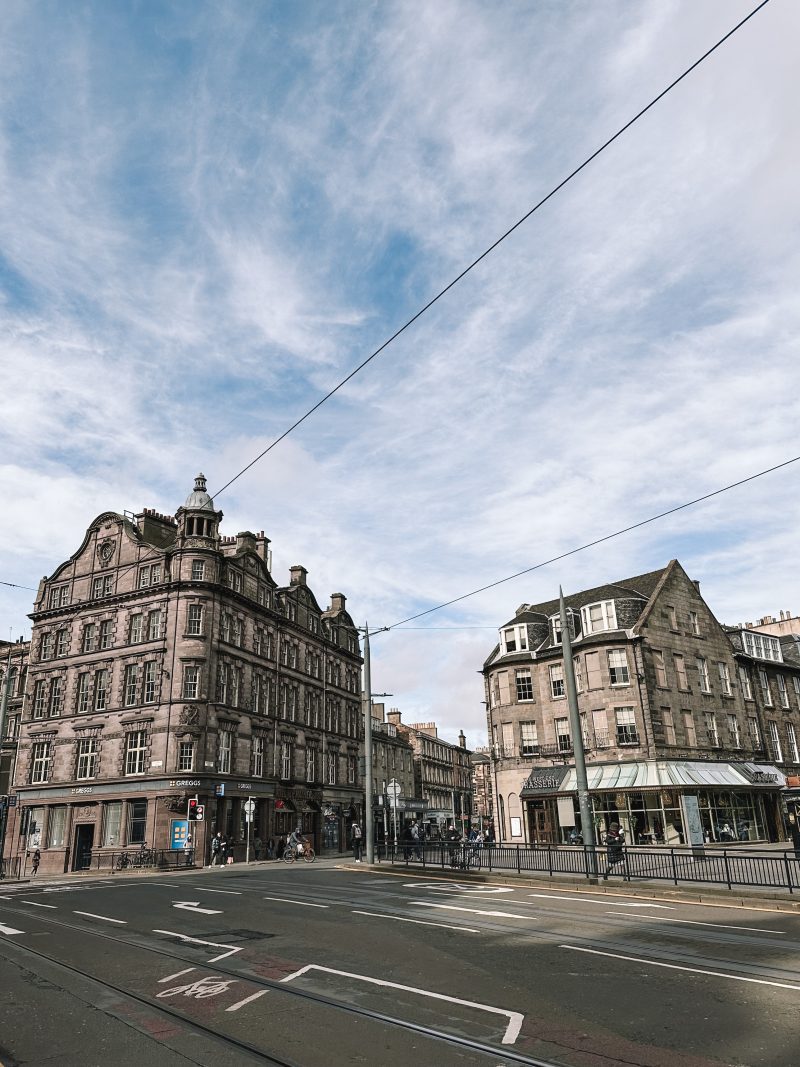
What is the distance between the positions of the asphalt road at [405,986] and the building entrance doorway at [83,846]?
30.9 meters

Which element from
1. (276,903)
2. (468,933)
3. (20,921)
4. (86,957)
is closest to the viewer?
(86,957)

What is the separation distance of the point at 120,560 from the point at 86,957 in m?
41.0

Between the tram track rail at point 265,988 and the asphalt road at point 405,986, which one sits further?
the asphalt road at point 405,986

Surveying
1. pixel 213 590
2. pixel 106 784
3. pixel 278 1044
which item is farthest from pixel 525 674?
pixel 278 1044

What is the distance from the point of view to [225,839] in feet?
149

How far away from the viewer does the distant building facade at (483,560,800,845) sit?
4172cm

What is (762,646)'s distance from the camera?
54.6m

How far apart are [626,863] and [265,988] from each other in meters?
15.2

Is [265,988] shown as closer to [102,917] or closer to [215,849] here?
[102,917]

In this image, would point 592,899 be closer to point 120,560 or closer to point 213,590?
point 213,590

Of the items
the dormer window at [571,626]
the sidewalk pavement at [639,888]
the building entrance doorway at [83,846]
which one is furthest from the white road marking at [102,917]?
the dormer window at [571,626]

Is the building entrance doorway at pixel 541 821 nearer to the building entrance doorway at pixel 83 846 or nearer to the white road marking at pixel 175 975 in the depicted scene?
the building entrance doorway at pixel 83 846

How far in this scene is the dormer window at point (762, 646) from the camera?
5306cm

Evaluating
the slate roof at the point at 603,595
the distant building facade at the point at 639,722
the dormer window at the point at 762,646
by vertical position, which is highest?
the slate roof at the point at 603,595
